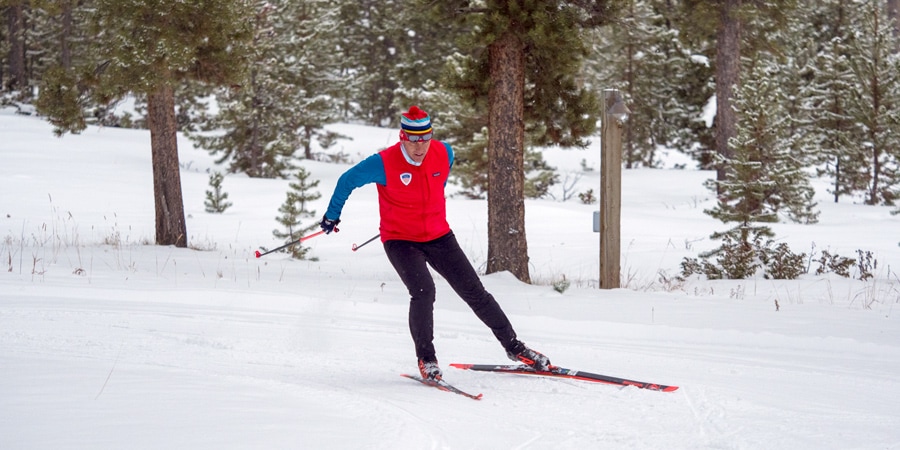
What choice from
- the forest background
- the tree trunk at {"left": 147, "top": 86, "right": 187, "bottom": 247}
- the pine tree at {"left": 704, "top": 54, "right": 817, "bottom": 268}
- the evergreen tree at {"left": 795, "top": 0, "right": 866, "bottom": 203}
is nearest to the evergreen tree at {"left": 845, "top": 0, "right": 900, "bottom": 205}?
the forest background

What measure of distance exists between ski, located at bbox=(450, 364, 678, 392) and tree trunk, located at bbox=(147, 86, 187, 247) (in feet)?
26.6

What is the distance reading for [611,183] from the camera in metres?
9.44

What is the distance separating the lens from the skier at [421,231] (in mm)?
5609

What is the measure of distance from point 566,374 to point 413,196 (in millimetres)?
1680

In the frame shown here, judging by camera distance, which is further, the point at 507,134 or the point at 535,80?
the point at 535,80

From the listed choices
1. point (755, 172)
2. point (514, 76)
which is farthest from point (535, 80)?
point (755, 172)

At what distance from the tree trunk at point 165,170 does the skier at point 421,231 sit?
7.79 metres

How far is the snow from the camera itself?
4.22m

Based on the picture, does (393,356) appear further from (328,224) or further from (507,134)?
(507,134)

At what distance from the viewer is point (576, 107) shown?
35.7 feet

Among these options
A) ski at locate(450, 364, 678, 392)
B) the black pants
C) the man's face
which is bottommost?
ski at locate(450, 364, 678, 392)

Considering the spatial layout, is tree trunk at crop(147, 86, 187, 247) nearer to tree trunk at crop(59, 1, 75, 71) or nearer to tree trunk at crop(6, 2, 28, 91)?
tree trunk at crop(59, 1, 75, 71)

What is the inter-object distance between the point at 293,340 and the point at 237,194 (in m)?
15.1

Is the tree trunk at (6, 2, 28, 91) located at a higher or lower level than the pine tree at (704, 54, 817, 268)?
higher
